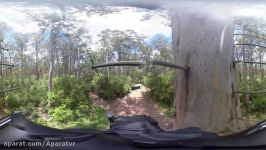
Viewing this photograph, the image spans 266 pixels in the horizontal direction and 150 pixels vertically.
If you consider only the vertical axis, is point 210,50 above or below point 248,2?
below

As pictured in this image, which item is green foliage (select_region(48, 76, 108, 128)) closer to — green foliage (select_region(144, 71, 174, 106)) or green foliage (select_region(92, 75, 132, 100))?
green foliage (select_region(92, 75, 132, 100))

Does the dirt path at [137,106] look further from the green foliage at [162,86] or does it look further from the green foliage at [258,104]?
the green foliage at [258,104]

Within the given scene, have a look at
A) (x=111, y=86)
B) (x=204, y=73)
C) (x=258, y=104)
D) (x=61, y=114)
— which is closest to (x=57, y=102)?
(x=61, y=114)

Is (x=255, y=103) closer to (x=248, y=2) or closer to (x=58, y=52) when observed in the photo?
(x=248, y=2)

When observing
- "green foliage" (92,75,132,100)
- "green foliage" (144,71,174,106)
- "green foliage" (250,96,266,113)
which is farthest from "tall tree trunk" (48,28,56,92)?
"green foliage" (250,96,266,113)

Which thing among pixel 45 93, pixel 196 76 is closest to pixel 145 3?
pixel 196 76

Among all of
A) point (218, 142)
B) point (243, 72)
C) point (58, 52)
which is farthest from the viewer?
point (243, 72)
